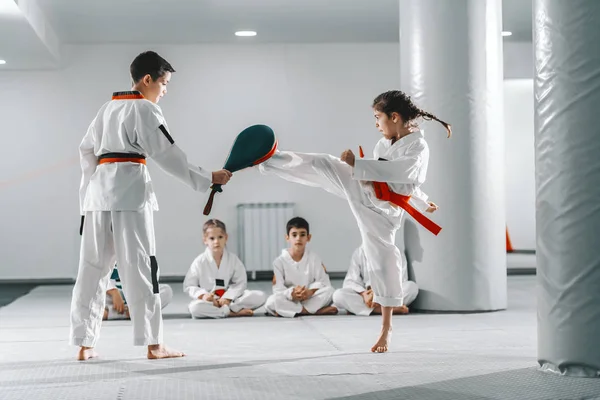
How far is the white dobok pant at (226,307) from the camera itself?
227 inches

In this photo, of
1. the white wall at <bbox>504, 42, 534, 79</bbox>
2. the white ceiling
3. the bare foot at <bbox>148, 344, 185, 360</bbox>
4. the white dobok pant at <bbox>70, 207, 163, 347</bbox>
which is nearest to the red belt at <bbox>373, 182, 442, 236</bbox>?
the white dobok pant at <bbox>70, 207, 163, 347</bbox>

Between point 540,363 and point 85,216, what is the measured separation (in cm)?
214

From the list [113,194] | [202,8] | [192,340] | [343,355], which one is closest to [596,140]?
[343,355]

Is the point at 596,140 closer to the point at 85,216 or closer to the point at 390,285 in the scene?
the point at 390,285

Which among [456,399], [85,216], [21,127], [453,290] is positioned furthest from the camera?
[21,127]

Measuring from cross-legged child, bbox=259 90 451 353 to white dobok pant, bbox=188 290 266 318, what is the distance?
1.95 m

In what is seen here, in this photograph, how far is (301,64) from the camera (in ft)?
30.6

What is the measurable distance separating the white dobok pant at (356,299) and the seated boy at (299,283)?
0.27ft

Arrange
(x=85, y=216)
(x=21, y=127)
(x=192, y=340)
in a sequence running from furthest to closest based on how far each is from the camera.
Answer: (x=21, y=127) → (x=192, y=340) → (x=85, y=216)

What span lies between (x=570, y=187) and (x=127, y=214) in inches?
75.3

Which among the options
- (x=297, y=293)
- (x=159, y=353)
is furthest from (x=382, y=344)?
(x=297, y=293)

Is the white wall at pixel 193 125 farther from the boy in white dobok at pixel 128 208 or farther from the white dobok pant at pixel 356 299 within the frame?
the boy in white dobok at pixel 128 208

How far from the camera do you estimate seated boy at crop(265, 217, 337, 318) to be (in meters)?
5.81

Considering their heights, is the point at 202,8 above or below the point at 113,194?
above
